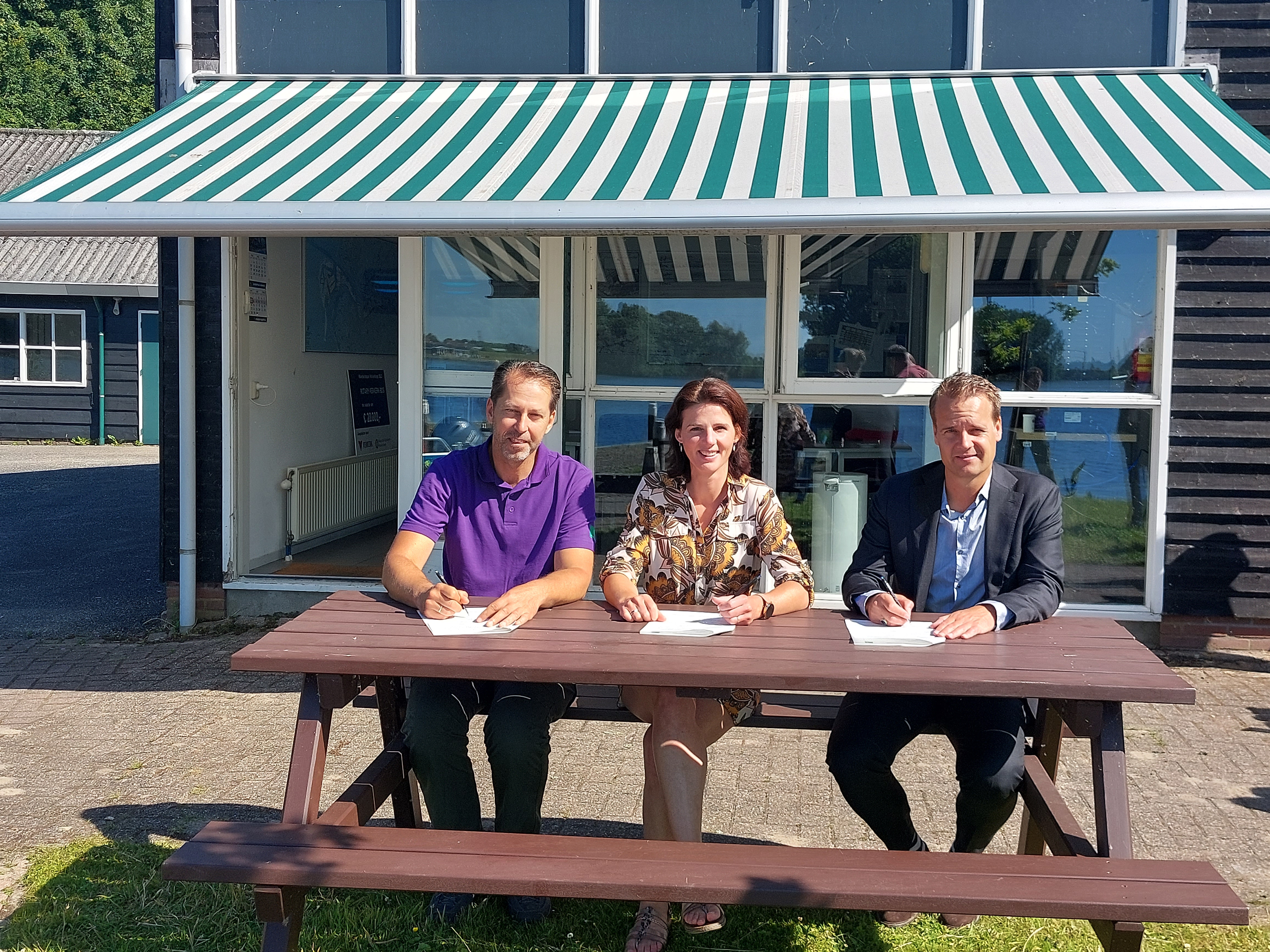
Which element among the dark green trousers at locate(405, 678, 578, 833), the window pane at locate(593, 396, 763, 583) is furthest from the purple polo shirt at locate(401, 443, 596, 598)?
the window pane at locate(593, 396, 763, 583)

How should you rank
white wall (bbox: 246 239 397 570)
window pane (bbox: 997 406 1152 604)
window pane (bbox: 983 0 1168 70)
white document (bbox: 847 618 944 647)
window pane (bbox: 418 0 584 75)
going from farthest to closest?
1. white wall (bbox: 246 239 397 570)
2. window pane (bbox: 418 0 584 75)
3. window pane (bbox: 997 406 1152 604)
4. window pane (bbox: 983 0 1168 70)
5. white document (bbox: 847 618 944 647)

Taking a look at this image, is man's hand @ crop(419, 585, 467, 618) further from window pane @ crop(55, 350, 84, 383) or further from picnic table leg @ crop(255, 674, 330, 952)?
window pane @ crop(55, 350, 84, 383)

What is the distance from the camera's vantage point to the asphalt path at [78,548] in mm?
6926

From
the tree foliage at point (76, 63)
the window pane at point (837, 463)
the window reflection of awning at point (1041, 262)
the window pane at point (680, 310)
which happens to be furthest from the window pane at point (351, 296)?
the tree foliage at point (76, 63)

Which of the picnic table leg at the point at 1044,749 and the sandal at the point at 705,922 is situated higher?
the picnic table leg at the point at 1044,749

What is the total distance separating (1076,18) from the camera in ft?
19.2

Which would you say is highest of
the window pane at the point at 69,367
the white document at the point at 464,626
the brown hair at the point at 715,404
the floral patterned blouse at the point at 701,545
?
the window pane at the point at 69,367

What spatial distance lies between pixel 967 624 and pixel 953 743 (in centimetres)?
38

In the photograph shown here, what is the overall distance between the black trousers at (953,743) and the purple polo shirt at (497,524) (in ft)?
3.18

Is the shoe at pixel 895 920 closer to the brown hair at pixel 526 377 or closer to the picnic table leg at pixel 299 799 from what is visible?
the picnic table leg at pixel 299 799

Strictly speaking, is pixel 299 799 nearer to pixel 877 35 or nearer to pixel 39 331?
pixel 877 35

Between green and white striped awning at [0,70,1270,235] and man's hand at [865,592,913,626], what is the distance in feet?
5.53

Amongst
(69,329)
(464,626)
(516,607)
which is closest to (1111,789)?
(516,607)

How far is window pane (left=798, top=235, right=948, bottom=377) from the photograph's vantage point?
595 cm
